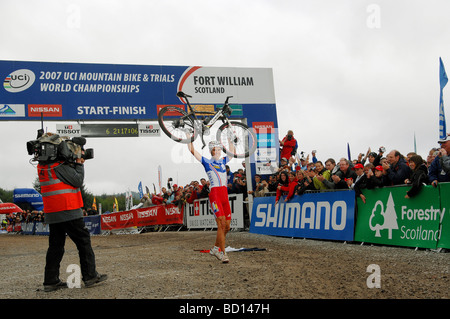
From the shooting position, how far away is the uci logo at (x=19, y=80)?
53.1 feet

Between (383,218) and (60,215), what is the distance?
661 cm

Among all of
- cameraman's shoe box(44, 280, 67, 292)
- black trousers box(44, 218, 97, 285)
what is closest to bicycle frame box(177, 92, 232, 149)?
black trousers box(44, 218, 97, 285)

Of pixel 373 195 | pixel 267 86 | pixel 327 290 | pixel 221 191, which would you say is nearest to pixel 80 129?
pixel 267 86

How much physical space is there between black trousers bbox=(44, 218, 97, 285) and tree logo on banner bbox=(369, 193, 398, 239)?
615 cm

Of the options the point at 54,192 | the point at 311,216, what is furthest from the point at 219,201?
the point at 311,216

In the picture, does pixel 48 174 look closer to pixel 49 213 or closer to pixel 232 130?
pixel 49 213

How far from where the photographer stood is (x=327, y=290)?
514cm

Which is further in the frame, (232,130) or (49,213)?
(232,130)

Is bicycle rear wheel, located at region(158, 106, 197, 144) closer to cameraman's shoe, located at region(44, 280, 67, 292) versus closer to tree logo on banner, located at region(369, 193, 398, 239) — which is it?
tree logo on banner, located at region(369, 193, 398, 239)

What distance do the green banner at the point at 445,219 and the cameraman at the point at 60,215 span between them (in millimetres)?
5923

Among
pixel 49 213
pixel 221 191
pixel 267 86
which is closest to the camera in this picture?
pixel 49 213

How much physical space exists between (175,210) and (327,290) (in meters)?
15.9

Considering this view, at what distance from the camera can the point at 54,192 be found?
5.70 meters

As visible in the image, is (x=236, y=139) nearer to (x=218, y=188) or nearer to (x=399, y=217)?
(x=218, y=188)
